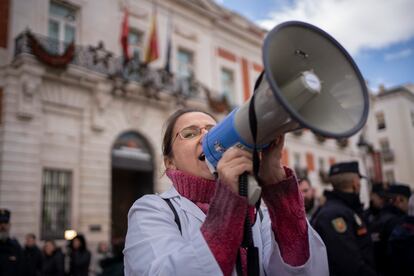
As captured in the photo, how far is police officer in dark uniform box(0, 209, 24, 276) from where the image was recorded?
19.1 ft

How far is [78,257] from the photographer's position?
24.4 feet

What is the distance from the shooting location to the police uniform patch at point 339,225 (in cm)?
299

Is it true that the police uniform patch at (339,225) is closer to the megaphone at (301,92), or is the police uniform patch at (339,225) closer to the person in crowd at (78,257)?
the megaphone at (301,92)

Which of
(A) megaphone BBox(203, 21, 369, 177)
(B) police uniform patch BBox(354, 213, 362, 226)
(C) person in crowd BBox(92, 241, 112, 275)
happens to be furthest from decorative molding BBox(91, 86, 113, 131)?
(A) megaphone BBox(203, 21, 369, 177)

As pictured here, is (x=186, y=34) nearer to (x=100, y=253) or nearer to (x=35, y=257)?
(x=100, y=253)

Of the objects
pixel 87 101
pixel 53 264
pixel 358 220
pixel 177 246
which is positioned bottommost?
pixel 53 264

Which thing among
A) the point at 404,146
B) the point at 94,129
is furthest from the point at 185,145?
the point at 404,146

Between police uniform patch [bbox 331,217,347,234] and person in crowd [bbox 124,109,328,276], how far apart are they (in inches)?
61.4

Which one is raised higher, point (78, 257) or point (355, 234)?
point (355, 234)

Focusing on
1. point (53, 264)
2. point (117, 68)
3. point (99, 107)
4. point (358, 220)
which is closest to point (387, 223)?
point (358, 220)

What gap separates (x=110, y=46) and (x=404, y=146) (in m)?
23.3

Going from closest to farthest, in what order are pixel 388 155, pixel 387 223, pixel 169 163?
pixel 169 163, pixel 387 223, pixel 388 155

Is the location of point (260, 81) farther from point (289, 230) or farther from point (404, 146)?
point (404, 146)

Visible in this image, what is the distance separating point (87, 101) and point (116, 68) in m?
1.61
